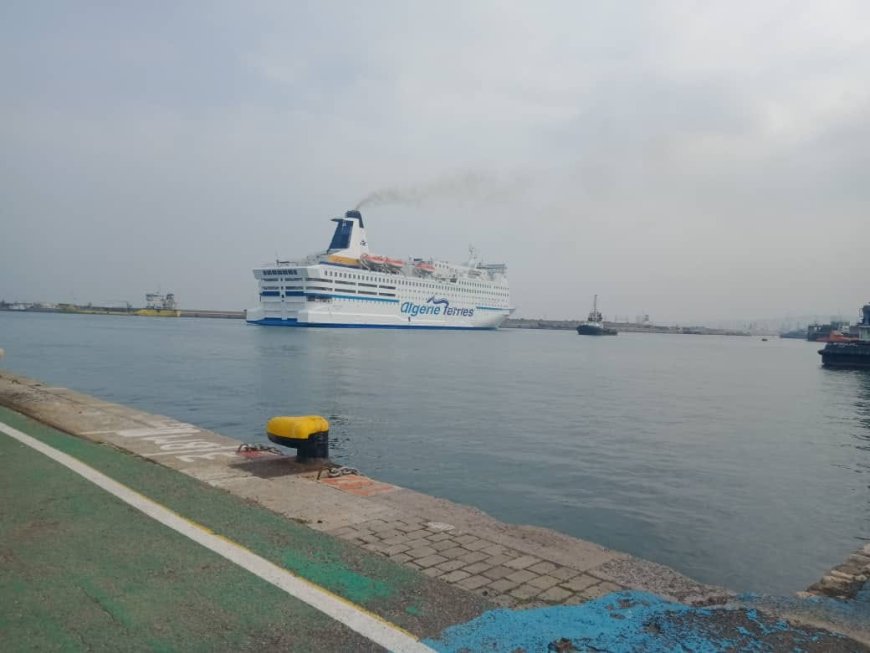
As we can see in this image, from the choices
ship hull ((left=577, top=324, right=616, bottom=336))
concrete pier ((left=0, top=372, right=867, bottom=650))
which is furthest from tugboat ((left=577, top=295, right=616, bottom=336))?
concrete pier ((left=0, top=372, right=867, bottom=650))

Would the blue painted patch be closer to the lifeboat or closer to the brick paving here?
the brick paving

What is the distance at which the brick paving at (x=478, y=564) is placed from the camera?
3215 mm

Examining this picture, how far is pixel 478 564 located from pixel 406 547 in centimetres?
49

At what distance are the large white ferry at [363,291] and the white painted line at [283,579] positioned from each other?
64.0m

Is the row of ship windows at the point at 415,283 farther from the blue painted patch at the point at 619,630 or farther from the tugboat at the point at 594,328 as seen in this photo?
the blue painted patch at the point at 619,630

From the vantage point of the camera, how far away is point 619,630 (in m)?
2.84

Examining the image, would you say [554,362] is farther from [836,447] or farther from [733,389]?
[836,447]

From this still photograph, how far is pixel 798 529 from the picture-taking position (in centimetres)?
767

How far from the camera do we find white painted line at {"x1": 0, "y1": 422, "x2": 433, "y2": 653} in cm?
263

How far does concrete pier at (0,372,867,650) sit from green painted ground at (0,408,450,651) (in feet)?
0.08

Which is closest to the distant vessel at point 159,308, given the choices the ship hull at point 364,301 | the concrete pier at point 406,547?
the ship hull at point 364,301

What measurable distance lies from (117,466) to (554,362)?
35.1 meters

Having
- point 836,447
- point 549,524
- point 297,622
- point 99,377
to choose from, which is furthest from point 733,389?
point 297,622

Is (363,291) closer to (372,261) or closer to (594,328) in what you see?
(372,261)
